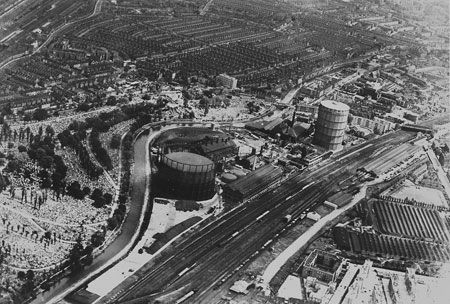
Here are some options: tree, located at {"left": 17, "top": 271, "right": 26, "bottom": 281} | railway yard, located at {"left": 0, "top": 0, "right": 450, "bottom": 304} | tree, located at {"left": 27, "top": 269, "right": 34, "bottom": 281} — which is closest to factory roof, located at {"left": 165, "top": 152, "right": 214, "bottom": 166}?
railway yard, located at {"left": 0, "top": 0, "right": 450, "bottom": 304}

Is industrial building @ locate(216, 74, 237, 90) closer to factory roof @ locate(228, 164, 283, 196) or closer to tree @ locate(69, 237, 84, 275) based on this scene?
factory roof @ locate(228, 164, 283, 196)

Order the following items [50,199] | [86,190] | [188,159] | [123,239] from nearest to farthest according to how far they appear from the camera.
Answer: [123,239] → [50,199] → [86,190] → [188,159]

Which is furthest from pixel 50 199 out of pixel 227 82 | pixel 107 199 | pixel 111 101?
pixel 227 82

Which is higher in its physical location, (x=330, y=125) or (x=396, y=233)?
(x=330, y=125)

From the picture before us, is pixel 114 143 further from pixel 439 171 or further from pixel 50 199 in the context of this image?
pixel 439 171

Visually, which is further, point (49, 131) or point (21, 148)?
point (49, 131)

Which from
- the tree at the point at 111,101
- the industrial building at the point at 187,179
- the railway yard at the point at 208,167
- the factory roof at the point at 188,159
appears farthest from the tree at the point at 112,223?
the tree at the point at 111,101

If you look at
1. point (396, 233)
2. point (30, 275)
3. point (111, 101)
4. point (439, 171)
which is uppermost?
point (111, 101)
